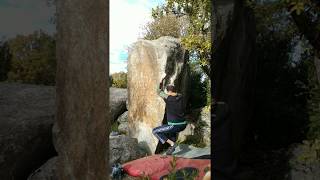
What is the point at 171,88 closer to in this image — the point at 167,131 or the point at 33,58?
the point at 167,131

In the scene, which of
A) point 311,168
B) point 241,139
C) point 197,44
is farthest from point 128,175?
point 197,44

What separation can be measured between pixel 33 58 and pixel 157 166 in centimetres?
366

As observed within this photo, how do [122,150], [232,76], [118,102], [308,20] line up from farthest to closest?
[118,102] < [122,150] < [232,76] < [308,20]

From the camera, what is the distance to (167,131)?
424 inches

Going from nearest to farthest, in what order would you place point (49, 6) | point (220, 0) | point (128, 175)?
point (49, 6) → point (220, 0) → point (128, 175)

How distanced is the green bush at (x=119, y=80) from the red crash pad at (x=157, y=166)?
9.05 meters

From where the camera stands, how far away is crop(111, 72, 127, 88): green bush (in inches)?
695

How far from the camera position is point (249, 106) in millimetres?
6133

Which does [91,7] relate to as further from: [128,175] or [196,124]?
[196,124]

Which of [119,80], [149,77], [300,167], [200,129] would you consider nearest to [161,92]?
[149,77]

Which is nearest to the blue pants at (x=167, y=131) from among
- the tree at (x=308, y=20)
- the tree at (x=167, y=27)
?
the tree at (x=308, y=20)

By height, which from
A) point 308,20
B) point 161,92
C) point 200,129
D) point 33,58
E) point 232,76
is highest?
point 308,20

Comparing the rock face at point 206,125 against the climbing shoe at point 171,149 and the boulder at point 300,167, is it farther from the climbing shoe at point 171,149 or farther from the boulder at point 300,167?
the boulder at point 300,167

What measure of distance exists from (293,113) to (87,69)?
3.13m
